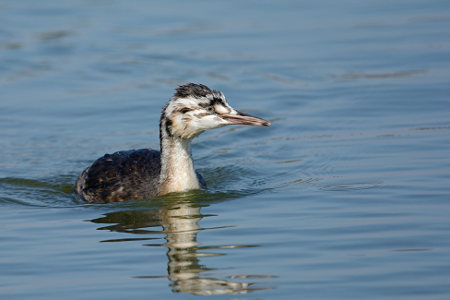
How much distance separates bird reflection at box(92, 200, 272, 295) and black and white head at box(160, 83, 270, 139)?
1189 millimetres

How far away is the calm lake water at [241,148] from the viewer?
34.5 feet

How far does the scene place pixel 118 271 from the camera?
10.6 m

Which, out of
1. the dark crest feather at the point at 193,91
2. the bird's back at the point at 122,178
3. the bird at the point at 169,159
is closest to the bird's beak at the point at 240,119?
the bird at the point at 169,159

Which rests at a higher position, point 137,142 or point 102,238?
point 137,142

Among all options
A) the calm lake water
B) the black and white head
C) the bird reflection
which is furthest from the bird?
the bird reflection

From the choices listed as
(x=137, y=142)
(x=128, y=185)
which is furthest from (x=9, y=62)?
(x=128, y=185)

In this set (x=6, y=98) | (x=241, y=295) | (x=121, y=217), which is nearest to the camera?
(x=241, y=295)

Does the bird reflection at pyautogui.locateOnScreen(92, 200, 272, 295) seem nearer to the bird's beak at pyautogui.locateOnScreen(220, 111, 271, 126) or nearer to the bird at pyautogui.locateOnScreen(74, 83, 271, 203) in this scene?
the bird at pyautogui.locateOnScreen(74, 83, 271, 203)

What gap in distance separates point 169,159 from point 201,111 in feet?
3.12

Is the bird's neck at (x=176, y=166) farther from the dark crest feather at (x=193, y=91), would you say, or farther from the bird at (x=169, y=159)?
the dark crest feather at (x=193, y=91)

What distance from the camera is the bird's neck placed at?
1352 centimetres

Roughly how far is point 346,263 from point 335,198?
305 centimetres

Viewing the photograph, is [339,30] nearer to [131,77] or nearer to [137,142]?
[131,77]

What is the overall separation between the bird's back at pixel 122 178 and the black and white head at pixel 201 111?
1.24 m
